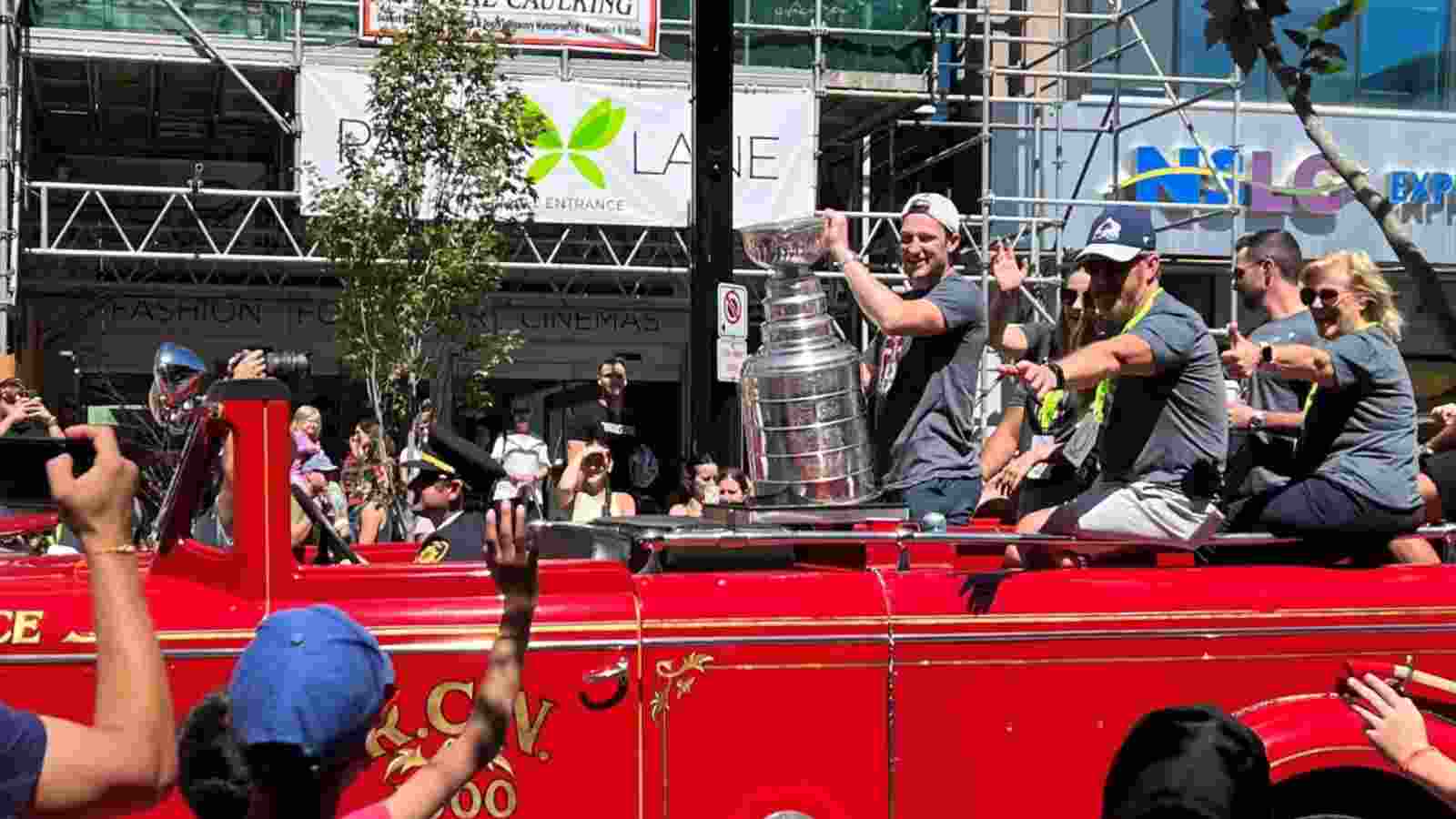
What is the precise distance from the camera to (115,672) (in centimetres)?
227

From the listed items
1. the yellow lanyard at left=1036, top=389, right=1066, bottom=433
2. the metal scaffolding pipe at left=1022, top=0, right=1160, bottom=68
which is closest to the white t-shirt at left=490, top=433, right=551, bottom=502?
the yellow lanyard at left=1036, top=389, right=1066, bottom=433

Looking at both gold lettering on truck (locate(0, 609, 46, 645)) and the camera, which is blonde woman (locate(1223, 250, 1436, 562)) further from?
gold lettering on truck (locate(0, 609, 46, 645))

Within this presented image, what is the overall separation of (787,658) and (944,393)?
1470 millimetres

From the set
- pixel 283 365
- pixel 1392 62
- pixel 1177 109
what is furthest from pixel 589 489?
pixel 1392 62

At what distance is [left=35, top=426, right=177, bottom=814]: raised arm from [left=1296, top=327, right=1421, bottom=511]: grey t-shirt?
153 inches

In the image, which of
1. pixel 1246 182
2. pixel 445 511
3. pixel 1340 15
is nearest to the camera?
pixel 1340 15

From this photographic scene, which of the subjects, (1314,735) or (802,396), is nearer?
(1314,735)

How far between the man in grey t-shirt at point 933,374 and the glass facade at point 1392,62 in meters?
13.5

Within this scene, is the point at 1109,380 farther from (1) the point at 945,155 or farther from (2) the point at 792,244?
(1) the point at 945,155

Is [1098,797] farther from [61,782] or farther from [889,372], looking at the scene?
[61,782]

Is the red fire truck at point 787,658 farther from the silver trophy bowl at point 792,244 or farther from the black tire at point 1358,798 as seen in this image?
the silver trophy bowl at point 792,244

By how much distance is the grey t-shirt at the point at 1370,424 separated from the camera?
5355 millimetres

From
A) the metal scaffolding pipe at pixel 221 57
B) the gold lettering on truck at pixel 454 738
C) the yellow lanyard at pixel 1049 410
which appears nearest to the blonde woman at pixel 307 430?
the yellow lanyard at pixel 1049 410

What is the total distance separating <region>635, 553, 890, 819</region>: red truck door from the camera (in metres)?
4.49
